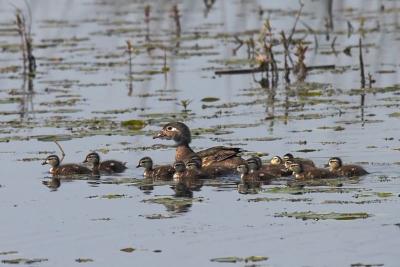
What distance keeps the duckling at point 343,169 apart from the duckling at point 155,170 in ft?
6.61

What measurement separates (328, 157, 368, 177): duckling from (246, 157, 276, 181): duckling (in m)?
0.72

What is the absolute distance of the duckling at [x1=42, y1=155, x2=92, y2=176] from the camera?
60.0 feet

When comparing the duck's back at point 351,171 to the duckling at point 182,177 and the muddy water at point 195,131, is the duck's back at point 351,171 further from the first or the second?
the duckling at point 182,177

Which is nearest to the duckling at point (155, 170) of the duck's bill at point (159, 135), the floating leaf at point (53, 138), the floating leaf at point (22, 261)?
the duck's bill at point (159, 135)

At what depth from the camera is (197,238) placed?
13.9 meters

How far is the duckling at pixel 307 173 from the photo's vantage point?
1702 centimetres

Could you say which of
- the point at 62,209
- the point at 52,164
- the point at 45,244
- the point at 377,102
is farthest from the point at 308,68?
the point at 45,244

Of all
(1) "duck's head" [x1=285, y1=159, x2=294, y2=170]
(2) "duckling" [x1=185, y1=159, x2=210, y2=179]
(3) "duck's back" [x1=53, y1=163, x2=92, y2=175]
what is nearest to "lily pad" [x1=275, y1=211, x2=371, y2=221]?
(1) "duck's head" [x1=285, y1=159, x2=294, y2=170]

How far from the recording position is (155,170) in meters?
17.9

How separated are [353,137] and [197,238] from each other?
654 centimetres

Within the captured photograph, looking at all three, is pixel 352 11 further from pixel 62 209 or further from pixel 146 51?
pixel 62 209

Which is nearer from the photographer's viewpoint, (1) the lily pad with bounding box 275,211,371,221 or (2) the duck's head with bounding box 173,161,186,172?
(1) the lily pad with bounding box 275,211,371,221

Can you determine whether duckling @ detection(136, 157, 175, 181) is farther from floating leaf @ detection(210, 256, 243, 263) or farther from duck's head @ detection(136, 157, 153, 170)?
floating leaf @ detection(210, 256, 243, 263)

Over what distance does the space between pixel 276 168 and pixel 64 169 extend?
2749 millimetres
